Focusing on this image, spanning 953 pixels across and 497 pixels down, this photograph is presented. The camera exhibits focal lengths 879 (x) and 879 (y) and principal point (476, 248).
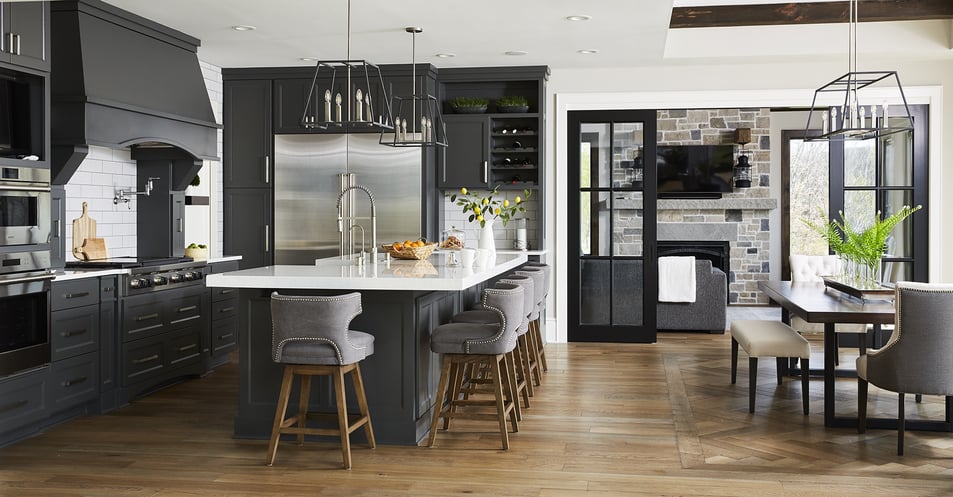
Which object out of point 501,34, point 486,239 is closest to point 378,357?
point 486,239

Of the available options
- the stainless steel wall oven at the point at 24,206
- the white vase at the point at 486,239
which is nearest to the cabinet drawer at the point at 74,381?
the stainless steel wall oven at the point at 24,206

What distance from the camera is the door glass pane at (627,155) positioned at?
8.38 metres

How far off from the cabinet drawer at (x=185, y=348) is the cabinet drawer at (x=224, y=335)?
25 centimetres

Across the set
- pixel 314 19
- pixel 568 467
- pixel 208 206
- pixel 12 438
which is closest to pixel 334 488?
pixel 568 467

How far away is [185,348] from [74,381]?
1.20m

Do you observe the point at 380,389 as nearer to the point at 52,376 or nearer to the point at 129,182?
the point at 52,376

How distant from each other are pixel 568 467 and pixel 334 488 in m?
1.13

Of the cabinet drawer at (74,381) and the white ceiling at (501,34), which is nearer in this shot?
the cabinet drawer at (74,381)

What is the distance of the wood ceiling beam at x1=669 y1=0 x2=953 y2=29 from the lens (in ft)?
24.0

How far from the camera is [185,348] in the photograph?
627 cm

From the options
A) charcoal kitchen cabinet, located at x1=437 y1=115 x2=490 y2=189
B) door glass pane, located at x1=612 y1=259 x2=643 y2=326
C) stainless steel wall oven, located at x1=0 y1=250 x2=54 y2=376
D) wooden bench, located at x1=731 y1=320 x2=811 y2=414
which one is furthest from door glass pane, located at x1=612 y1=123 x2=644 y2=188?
stainless steel wall oven, located at x1=0 y1=250 x2=54 y2=376

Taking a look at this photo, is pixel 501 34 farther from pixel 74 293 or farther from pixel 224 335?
pixel 74 293

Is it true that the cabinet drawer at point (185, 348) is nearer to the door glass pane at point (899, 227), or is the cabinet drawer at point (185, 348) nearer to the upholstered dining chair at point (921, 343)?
the upholstered dining chair at point (921, 343)

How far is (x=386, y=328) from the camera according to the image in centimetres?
463
